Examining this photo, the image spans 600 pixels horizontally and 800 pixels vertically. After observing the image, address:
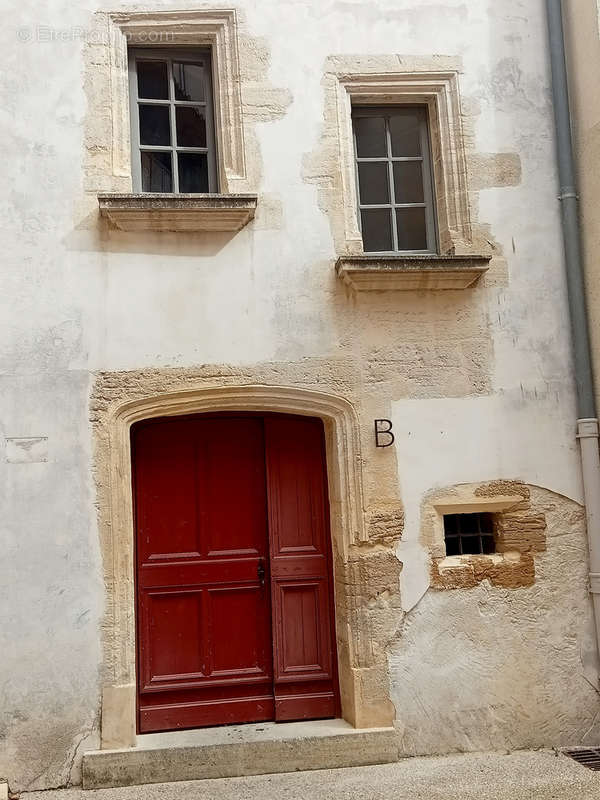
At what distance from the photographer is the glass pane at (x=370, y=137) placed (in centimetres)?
564

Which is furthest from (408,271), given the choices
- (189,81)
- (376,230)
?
(189,81)

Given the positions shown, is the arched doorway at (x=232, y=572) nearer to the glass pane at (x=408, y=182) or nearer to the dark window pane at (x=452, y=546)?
the dark window pane at (x=452, y=546)

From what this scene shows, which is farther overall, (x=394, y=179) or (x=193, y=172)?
(x=394, y=179)

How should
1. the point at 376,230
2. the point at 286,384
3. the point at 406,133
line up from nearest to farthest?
the point at 286,384, the point at 376,230, the point at 406,133

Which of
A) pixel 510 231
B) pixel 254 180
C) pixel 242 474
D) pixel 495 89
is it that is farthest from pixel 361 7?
pixel 242 474

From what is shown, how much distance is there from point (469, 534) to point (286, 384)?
5.02 ft

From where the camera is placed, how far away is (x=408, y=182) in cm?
566

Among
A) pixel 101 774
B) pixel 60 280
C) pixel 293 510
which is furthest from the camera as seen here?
pixel 293 510

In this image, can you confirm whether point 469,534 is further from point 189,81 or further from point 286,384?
point 189,81

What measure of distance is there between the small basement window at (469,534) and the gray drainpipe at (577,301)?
0.61 meters

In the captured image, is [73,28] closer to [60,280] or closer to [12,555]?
[60,280]

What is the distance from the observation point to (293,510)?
539 cm

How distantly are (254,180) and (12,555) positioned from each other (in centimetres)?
271

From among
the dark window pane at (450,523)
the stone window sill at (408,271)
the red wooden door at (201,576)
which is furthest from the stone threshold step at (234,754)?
the stone window sill at (408,271)
